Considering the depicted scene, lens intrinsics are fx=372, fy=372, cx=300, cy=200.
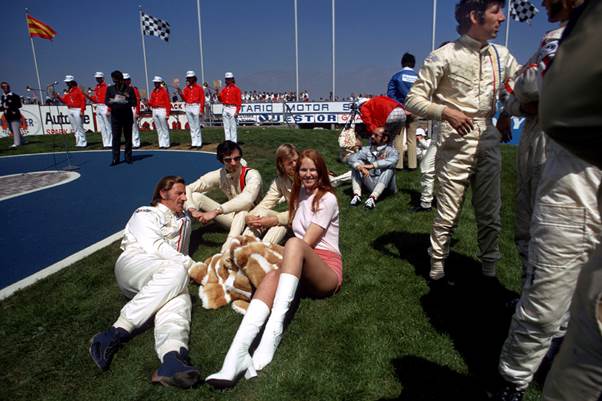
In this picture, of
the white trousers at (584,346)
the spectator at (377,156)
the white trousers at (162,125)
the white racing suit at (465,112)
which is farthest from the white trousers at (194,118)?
the white trousers at (584,346)

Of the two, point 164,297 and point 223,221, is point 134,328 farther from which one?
point 223,221

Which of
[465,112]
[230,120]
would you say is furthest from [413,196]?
[230,120]

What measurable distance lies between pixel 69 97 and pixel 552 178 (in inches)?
651

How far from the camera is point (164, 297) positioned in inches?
114

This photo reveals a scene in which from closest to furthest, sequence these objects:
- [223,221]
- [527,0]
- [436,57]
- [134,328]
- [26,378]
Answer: [26,378] → [134,328] → [436,57] → [223,221] → [527,0]

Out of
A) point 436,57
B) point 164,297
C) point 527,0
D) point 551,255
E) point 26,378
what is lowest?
point 26,378

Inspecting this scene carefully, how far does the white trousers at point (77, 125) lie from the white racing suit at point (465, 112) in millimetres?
14919

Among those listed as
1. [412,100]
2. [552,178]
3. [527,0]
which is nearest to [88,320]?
[412,100]

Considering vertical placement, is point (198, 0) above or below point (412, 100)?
above

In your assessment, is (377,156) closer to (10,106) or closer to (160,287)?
(160,287)

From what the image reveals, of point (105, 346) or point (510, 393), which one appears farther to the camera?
point (105, 346)

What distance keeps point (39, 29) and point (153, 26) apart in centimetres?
533

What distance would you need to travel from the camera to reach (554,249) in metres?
1.77

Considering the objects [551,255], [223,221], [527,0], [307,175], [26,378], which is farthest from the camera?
[527,0]
